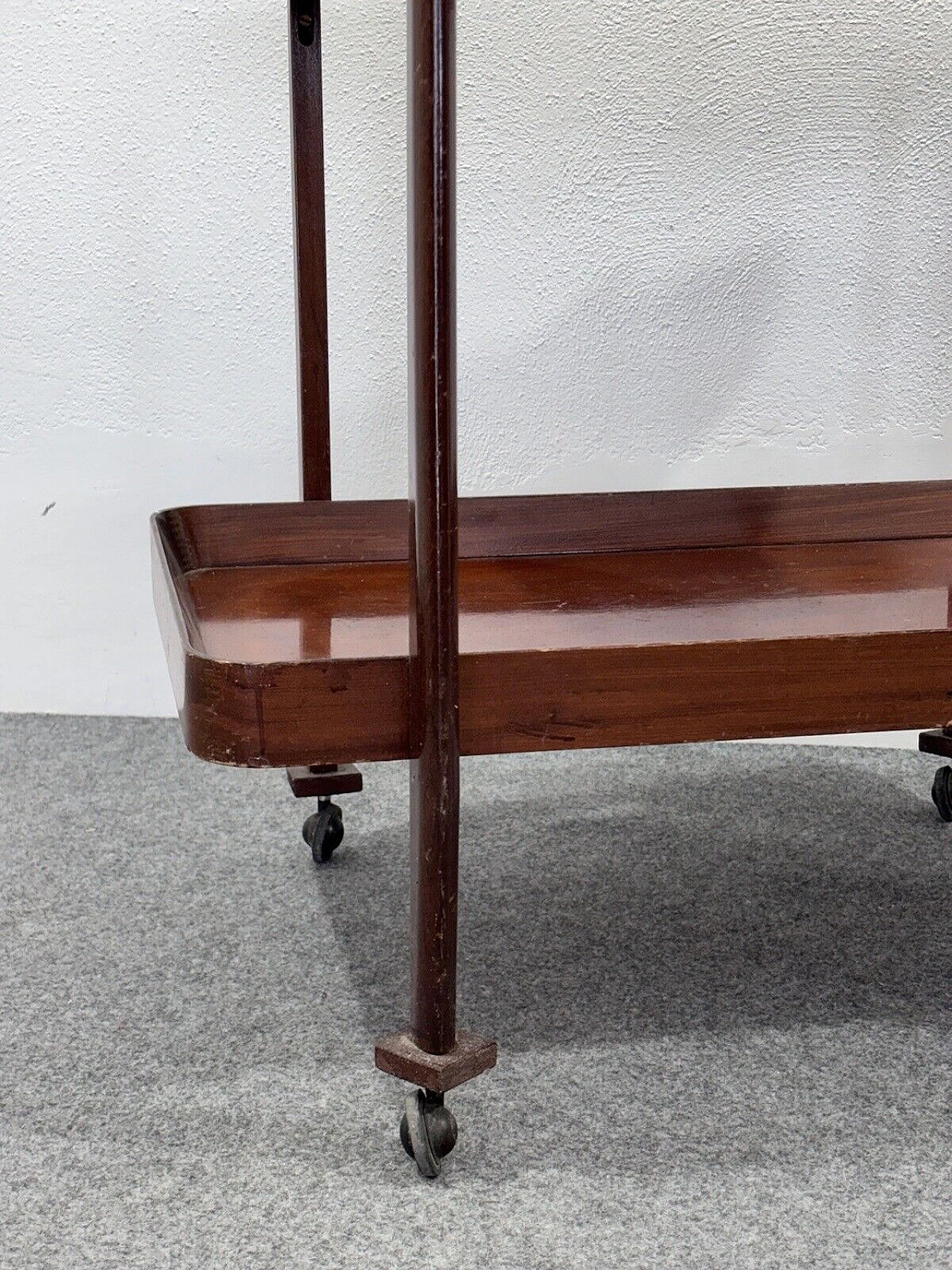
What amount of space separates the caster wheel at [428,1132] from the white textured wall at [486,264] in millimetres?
1165

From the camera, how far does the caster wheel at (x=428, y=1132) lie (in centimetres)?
89

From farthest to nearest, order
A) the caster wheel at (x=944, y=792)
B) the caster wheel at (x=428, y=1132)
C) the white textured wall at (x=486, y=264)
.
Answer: the white textured wall at (x=486, y=264) → the caster wheel at (x=944, y=792) → the caster wheel at (x=428, y=1132)

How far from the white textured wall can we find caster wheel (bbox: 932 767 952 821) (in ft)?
1.75

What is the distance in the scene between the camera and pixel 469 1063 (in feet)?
3.00

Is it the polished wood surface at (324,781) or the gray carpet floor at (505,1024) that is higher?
the polished wood surface at (324,781)

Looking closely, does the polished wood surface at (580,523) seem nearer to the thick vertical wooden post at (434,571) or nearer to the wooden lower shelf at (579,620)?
the wooden lower shelf at (579,620)

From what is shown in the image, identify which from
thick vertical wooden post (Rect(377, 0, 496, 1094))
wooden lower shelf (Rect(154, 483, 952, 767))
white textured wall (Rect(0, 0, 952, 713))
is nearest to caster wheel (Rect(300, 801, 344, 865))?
wooden lower shelf (Rect(154, 483, 952, 767))

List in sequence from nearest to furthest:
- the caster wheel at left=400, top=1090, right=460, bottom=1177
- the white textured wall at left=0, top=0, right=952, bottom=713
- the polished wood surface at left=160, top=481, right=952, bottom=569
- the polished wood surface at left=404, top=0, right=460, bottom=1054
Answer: the polished wood surface at left=404, top=0, right=460, bottom=1054 < the caster wheel at left=400, top=1090, right=460, bottom=1177 < the polished wood surface at left=160, top=481, right=952, bottom=569 < the white textured wall at left=0, top=0, right=952, bottom=713

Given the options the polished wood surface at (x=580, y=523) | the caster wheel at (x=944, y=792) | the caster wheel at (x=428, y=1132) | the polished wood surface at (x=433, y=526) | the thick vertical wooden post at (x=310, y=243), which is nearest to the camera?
the polished wood surface at (x=433, y=526)

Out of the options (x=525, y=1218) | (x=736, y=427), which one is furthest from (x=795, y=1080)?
(x=736, y=427)

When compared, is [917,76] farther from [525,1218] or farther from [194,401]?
[525,1218]

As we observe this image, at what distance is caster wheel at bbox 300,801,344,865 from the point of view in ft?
4.59

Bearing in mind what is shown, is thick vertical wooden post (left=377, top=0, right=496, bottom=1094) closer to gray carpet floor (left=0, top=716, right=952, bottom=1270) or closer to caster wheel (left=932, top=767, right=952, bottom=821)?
gray carpet floor (left=0, top=716, right=952, bottom=1270)

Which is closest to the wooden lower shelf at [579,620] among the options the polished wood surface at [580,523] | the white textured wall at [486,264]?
the polished wood surface at [580,523]
